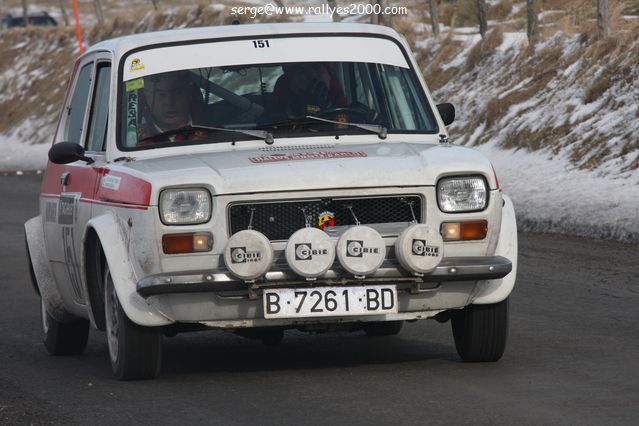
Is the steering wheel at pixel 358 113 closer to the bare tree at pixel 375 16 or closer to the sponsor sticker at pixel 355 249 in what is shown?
the sponsor sticker at pixel 355 249

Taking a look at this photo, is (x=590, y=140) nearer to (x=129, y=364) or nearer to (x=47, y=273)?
(x=47, y=273)

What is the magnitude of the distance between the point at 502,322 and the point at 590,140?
11.4 metres

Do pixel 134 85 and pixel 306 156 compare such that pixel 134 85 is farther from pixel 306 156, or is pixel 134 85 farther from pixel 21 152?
pixel 21 152

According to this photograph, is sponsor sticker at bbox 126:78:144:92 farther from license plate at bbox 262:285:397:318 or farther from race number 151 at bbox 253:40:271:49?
license plate at bbox 262:285:397:318

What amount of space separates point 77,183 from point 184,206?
1455 mm

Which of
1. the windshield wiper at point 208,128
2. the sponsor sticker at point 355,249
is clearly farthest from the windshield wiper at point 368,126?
the sponsor sticker at point 355,249

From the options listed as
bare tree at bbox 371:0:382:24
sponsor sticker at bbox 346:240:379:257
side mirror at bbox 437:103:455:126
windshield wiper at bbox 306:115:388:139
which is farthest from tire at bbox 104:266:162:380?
bare tree at bbox 371:0:382:24

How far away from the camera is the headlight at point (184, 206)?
22.4 feet

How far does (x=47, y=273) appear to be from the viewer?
8.73 metres

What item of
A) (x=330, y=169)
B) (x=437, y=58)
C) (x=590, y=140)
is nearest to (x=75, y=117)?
(x=330, y=169)

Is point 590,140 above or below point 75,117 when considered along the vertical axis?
below

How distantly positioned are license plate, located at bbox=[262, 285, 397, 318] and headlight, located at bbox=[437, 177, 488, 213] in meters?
0.50

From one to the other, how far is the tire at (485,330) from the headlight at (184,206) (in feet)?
4.68

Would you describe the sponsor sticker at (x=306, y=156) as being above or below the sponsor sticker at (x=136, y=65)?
below
